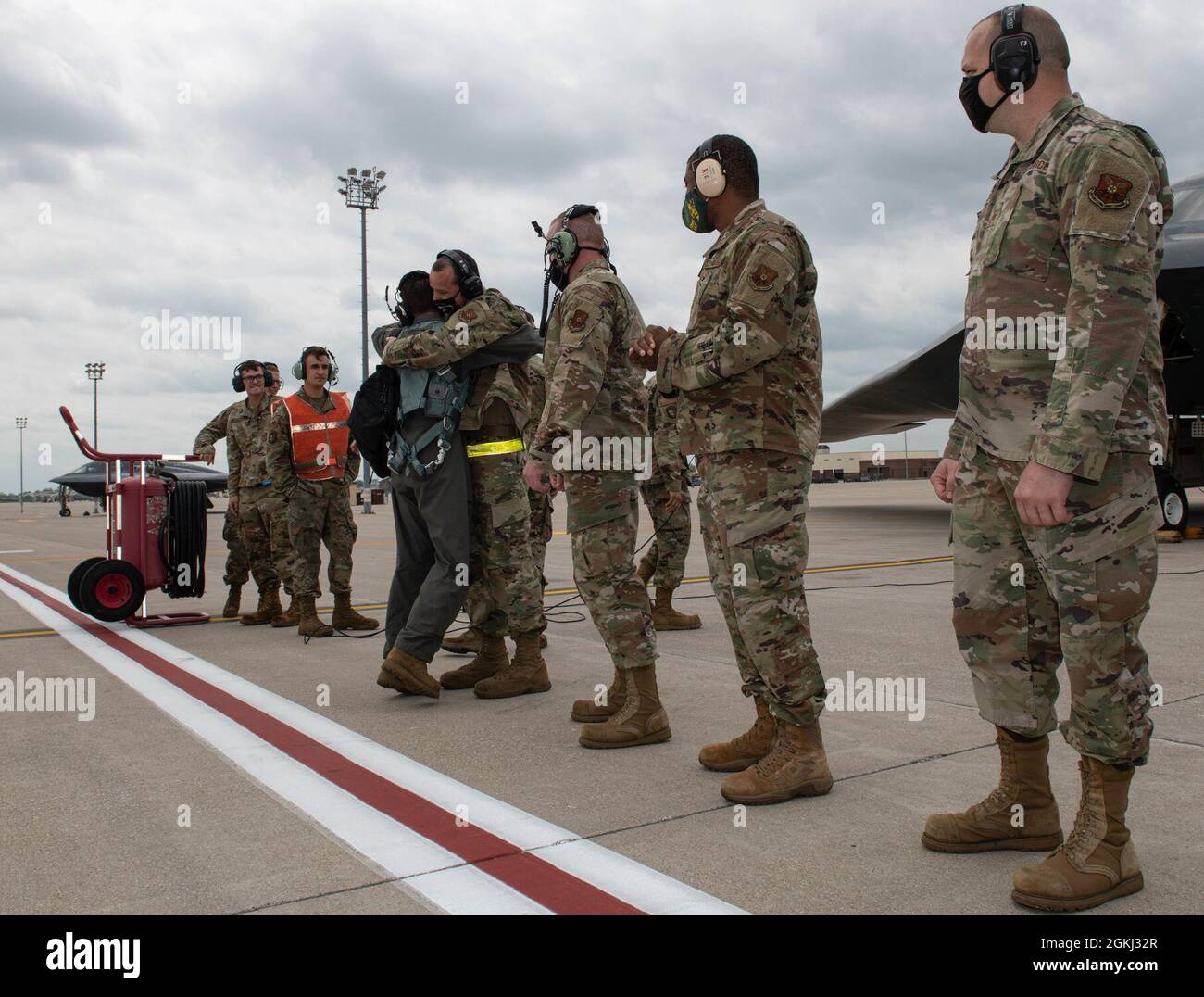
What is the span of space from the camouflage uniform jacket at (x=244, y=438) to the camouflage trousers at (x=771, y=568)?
5868 mm

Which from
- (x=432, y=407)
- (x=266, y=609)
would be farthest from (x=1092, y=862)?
(x=266, y=609)

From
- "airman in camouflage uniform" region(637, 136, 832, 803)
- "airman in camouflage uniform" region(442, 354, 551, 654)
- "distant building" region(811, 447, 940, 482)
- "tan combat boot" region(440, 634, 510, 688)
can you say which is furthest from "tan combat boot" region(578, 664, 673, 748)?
"distant building" region(811, 447, 940, 482)

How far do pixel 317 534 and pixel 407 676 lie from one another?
2949 mm

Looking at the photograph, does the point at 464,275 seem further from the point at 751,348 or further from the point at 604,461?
the point at 751,348

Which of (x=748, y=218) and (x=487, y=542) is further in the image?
(x=487, y=542)

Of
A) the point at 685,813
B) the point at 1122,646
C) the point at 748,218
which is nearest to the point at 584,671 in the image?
the point at 685,813

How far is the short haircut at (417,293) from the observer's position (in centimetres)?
495

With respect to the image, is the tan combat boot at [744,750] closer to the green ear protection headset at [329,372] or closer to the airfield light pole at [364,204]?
the green ear protection headset at [329,372]

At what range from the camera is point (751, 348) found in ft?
9.91

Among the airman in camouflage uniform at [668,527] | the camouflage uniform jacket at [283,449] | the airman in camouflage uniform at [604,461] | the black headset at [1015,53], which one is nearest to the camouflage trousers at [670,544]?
the airman in camouflage uniform at [668,527]

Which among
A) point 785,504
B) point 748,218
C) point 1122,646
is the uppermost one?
point 748,218
